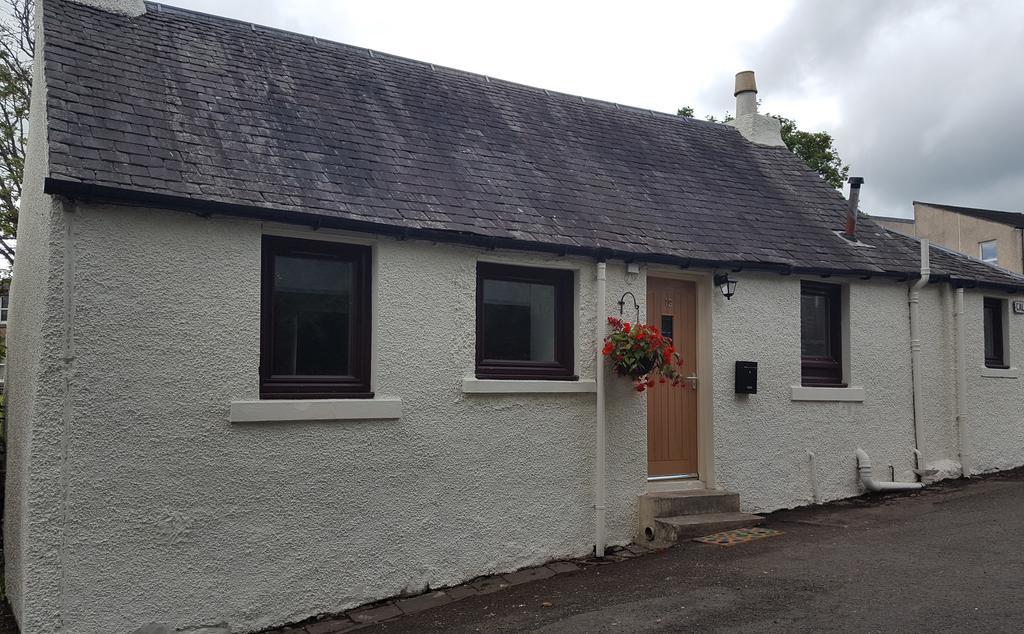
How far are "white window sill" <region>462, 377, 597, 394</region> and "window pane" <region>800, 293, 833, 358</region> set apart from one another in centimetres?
334

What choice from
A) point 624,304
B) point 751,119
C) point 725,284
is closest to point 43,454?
point 624,304

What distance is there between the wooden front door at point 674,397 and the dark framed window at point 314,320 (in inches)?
133

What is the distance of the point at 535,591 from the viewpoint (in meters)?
6.94

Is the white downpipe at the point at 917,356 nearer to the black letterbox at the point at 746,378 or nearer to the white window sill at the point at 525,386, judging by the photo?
the black letterbox at the point at 746,378

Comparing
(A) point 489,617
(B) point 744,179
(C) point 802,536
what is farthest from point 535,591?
(B) point 744,179

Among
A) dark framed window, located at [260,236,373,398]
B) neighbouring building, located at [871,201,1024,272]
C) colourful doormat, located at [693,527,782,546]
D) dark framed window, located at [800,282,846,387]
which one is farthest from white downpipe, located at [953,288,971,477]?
neighbouring building, located at [871,201,1024,272]

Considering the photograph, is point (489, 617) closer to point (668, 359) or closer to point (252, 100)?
point (668, 359)

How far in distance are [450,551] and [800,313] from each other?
5190 millimetres

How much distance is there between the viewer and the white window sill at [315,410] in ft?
20.5

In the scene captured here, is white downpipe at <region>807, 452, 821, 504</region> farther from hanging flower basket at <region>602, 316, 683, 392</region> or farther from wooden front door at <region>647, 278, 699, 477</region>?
hanging flower basket at <region>602, 316, 683, 392</region>

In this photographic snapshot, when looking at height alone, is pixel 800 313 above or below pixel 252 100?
below

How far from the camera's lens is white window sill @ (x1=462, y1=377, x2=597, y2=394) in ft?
24.1

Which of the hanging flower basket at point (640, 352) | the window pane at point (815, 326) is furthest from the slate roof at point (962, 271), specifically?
the hanging flower basket at point (640, 352)

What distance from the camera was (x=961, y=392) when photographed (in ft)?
35.3
